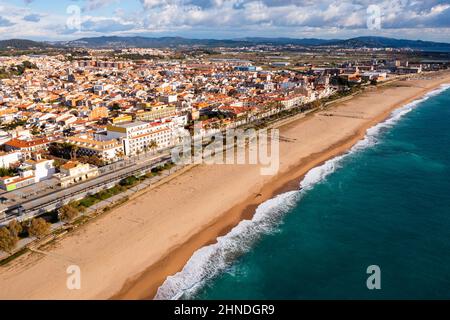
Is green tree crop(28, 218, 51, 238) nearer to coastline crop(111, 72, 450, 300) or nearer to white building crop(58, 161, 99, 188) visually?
coastline crop(111, 72, 450, 300)

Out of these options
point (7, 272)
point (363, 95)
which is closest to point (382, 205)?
point (7, 272)

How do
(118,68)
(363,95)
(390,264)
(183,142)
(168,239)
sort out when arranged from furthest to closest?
(118,68)
(363,95)
(183,142)
(168,239)
(390,264)

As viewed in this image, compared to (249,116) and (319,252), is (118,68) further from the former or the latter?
(319,252)

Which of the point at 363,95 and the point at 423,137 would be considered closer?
the point at 423,137

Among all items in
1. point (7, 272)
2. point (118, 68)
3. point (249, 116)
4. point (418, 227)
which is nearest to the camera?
point (7, 272)

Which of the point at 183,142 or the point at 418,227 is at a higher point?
the point at 183,142

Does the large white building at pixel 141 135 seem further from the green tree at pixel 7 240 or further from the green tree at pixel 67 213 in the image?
the green tree at pixel 7 240

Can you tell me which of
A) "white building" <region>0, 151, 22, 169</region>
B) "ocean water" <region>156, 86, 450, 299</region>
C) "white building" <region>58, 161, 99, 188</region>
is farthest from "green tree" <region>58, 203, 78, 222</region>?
"white building" <region>0, 151, 22, 169</region>
